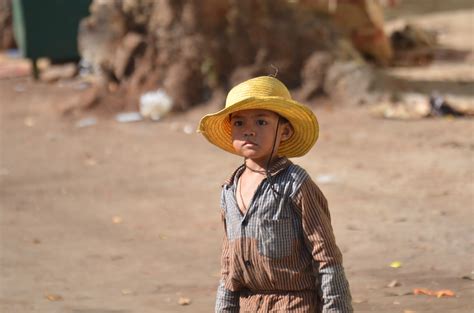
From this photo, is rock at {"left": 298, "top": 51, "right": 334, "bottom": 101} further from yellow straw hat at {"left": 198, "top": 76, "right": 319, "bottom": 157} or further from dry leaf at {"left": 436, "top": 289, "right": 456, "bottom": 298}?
yellow straw hat at {"left": 198, "top": 76, "right": 319, "bottom": 157}

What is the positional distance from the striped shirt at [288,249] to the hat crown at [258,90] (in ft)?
0.80

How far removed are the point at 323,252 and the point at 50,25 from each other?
13193 mm

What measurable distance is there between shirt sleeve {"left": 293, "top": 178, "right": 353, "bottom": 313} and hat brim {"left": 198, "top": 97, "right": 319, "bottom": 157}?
25cm

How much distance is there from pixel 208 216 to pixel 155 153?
2.58 meters

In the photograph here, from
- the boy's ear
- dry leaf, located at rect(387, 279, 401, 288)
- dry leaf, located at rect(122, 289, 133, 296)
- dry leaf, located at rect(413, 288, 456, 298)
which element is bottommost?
dry leaf, located at rect(122, 289, 133, 296)

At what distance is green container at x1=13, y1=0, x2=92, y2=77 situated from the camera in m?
15.8

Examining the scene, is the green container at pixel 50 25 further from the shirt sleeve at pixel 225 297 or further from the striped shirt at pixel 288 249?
the striped shirt at pixel 288 249

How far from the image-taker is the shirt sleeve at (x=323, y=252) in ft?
11.1

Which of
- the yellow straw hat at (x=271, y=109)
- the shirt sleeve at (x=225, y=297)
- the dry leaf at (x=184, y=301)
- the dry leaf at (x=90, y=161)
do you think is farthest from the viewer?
the dry leaf at (x=90, y=161)

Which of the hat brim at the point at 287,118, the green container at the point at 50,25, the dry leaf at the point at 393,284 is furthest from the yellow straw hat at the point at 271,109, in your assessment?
the green container at the point at 50,25

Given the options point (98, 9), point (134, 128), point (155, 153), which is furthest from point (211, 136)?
point (98, 9)

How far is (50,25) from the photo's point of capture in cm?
1598

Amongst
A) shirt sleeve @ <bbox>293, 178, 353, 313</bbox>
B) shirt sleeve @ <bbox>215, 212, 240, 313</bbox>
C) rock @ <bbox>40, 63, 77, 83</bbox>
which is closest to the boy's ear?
shirt sleeve @ <bbox>293, 178, 353, 313</bbox>

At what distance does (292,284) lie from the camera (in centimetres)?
347
